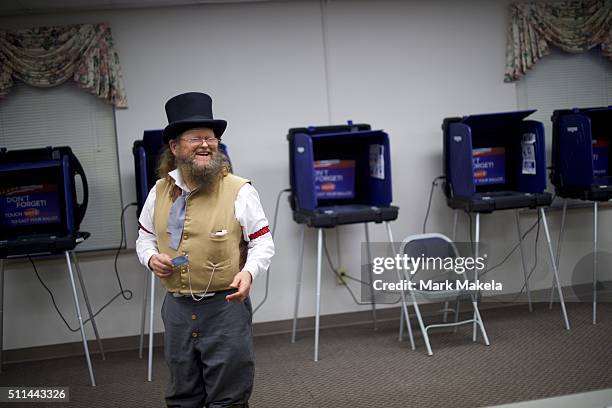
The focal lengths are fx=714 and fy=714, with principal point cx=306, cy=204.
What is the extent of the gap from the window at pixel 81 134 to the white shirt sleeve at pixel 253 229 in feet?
8.12

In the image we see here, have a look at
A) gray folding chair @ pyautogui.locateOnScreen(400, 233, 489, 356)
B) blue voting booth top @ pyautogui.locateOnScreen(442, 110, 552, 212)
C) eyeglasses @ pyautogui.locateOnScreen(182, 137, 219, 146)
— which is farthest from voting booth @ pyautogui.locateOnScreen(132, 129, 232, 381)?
eyeglasses @ pyautogui.locateOnScreen(182, 137, 219, 146)

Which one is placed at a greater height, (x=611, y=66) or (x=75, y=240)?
(x=611, y=66)

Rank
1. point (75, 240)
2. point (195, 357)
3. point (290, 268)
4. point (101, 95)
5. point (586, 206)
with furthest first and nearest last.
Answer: point (586, 206) → point (290, 268) → point (101, 95) → point (75, 240) → point (195, 357)

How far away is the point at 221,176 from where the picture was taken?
2.37m

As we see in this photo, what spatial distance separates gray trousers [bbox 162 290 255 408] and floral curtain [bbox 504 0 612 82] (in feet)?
11.3

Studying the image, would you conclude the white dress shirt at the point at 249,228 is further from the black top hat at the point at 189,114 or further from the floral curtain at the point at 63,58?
the floral curtain at the point at 63,58

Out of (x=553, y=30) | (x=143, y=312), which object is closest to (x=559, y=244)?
(x=553, y=30)

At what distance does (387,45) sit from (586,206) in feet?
6.13

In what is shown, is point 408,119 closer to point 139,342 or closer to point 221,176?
point 139,342

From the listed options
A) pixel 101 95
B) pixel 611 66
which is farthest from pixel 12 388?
pixel 611 66

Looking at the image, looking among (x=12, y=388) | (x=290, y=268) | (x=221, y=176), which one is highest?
(x=221, y=176)

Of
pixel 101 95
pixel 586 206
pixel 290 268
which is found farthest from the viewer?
pixel 586 206

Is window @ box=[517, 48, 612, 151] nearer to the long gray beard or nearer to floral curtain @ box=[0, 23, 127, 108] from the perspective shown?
floral curtain @ box=[0, 23, 127, 108]

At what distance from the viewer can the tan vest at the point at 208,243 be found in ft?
7.54
